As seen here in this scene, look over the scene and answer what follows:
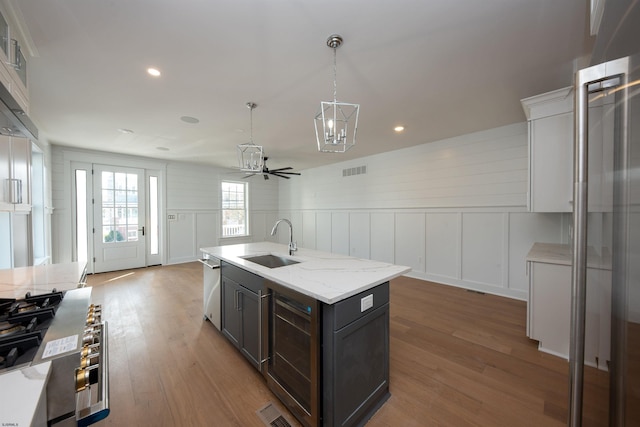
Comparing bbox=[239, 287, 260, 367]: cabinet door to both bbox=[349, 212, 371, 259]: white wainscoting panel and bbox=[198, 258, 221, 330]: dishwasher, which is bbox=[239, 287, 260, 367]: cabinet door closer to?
bbox=[198, 258, 221, 330]: dishwasher

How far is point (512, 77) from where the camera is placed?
2301 mm

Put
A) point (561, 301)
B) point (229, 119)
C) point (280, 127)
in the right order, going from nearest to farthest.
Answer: point (561, 301)
point (229, 119)
point (280, 127)

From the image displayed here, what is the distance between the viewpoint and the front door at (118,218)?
5.20 m

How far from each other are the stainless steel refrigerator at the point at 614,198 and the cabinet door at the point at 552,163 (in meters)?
2.12

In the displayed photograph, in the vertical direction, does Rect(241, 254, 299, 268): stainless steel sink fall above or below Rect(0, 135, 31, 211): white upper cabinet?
below

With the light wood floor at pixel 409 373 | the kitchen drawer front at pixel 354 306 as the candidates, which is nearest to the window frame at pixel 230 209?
the light wood floor at pixel 409 373

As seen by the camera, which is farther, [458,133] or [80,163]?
[80,163]

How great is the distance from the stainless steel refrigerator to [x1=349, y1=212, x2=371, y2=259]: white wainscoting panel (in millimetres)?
4850

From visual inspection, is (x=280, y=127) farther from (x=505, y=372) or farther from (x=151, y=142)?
(x=505, y=372)

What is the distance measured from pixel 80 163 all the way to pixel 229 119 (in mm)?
4153

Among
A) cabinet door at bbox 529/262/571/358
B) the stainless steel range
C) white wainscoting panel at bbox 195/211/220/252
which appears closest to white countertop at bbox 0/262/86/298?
the stainless steel range

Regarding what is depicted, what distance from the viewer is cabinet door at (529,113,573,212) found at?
7.72 feet

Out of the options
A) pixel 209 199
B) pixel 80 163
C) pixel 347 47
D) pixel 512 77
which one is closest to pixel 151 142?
pixel 80 163

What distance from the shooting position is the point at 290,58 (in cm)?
203
